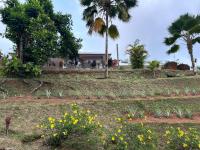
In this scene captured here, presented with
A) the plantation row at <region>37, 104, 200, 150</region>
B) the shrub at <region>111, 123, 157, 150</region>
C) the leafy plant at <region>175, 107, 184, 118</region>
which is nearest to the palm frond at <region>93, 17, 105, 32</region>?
the leafy plant at <region>175, 107, 184, 118</region>

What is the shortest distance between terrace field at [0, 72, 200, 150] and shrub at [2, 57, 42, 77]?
3.54 ft

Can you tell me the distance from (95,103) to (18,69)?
9.52 m

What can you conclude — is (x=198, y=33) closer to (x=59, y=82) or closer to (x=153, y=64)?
(x=153, y=64)

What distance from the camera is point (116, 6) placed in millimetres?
32281

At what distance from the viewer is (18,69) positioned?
28.8m

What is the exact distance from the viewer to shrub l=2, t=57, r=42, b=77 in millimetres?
28766

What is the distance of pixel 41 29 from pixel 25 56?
2.14 m

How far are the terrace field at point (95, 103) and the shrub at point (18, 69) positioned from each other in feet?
3.54

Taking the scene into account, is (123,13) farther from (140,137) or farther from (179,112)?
(140,137)

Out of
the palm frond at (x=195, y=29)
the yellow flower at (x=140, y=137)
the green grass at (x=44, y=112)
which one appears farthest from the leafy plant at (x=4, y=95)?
the palm frond at (x=195, y=29)

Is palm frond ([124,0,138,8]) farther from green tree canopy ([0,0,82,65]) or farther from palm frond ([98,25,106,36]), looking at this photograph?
green tree canopy ([0,0,82,65])

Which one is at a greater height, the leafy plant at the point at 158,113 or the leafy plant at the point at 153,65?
the leafy plant at the point at 153,65

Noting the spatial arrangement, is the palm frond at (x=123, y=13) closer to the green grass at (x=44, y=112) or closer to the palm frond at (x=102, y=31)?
the palm frond at (x=102, y=31)

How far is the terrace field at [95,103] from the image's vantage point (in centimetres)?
1563
